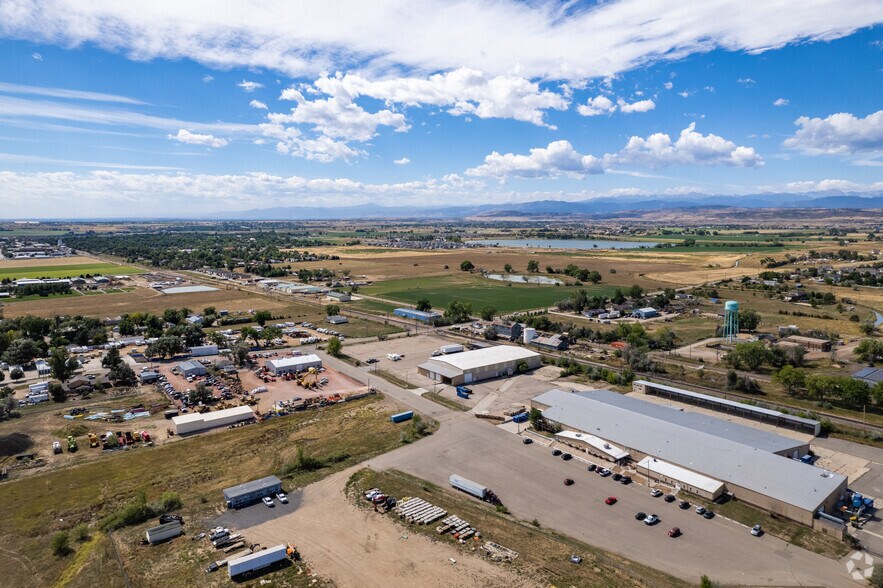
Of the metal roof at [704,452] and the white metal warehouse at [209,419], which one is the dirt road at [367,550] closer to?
the white metal warehouse at [209,419]

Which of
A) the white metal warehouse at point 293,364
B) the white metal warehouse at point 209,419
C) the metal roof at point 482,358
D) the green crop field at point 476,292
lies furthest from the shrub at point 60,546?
the green crop field at point 476,292

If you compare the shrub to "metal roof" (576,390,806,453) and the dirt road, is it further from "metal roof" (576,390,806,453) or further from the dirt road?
"metal roof" (576,390,806,453)

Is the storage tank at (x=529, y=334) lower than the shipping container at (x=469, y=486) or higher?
higher

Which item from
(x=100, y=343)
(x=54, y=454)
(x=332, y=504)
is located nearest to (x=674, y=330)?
(x=332, y=504)

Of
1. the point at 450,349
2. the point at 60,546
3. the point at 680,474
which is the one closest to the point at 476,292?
the point at 450,349

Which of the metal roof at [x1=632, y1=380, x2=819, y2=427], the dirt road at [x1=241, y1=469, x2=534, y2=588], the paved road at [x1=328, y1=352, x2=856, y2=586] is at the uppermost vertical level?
the metal roof at [x1=632, y1=380, x2=819, y2=427]

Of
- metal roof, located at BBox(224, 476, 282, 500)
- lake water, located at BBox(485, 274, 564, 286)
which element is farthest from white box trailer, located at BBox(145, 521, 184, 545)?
lake water, located at BBox(485, 274, 564, 286)

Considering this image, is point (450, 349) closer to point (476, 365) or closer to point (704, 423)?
point (476, 365)
